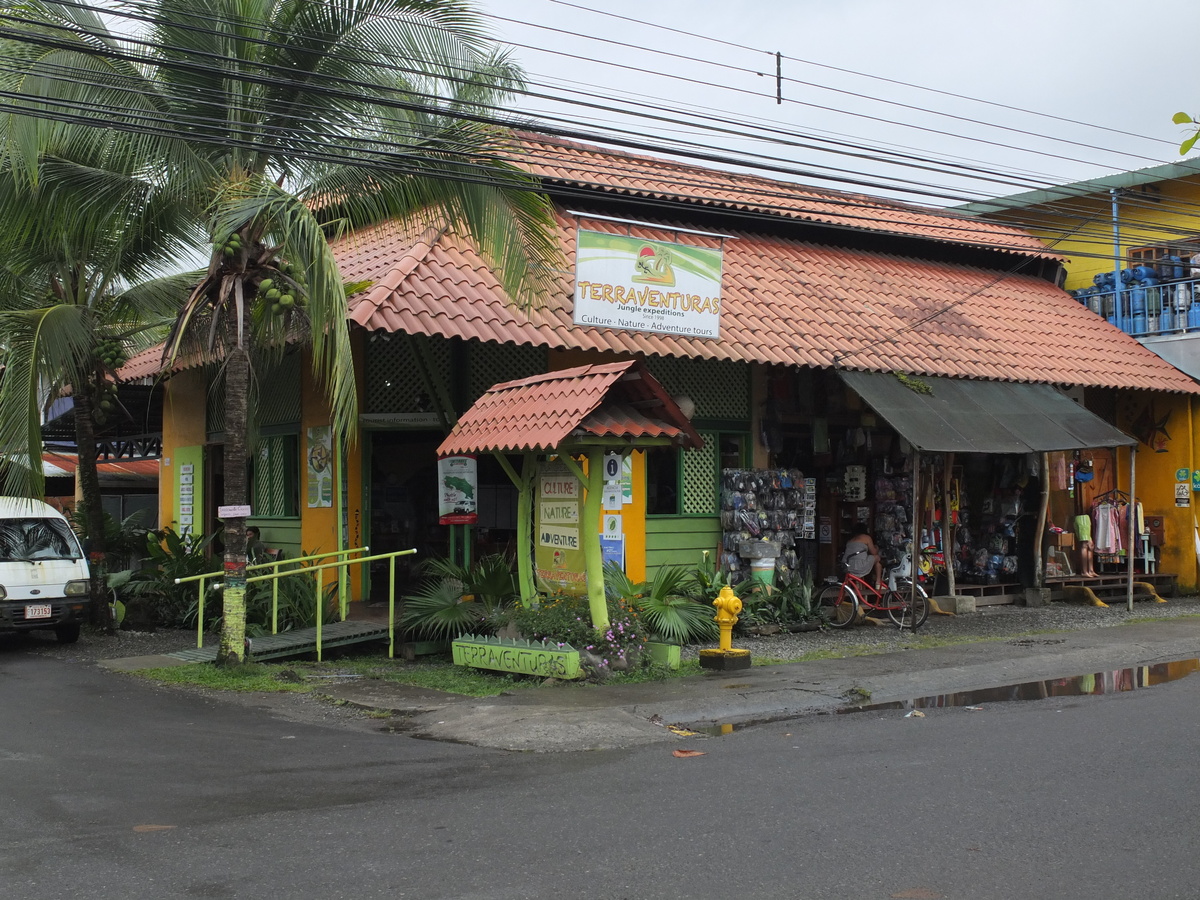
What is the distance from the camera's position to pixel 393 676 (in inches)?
460

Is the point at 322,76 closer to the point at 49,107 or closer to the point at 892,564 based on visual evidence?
the point at 49,107

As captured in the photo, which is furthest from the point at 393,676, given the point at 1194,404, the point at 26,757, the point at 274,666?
the point at 1194,404

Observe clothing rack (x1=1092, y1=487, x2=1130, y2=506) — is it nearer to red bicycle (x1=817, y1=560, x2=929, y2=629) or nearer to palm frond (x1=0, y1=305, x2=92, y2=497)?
red bicycle (x1=817, y1=560, x2=929, y2=629)

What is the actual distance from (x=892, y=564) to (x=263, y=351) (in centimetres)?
930

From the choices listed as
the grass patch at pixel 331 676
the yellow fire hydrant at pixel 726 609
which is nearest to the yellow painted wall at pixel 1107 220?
the yellow fire hydrant at pixel 726 609

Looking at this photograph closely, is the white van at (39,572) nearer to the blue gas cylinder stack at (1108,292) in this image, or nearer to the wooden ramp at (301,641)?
the wooden ramp at (301,641)

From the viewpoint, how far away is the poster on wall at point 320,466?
566 inches

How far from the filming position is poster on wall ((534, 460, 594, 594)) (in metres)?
11.4

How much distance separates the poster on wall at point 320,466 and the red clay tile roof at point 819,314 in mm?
2167

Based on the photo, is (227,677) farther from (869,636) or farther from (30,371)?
(869,636)

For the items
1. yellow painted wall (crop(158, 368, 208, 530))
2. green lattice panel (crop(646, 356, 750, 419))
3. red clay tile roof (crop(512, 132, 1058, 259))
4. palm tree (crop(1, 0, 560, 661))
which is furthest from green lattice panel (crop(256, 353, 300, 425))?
green lattice panel (crop(646, 356, 750, 419))

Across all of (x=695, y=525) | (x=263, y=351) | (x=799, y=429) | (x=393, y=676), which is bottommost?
(x=393, y=676)

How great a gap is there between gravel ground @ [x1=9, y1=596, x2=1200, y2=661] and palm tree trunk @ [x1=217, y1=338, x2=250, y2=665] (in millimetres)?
2691

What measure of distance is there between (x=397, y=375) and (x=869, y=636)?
6.98 meters
